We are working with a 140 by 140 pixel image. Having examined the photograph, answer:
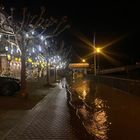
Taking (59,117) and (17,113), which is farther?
(17,113)

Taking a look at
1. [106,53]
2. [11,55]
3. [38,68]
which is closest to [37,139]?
[11,55]

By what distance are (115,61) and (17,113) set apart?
3882 inches

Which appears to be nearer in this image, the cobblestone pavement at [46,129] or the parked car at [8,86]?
the cobblestone pavement at [46,129]

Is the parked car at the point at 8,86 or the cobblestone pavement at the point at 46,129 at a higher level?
the parked car at the point at 8,86

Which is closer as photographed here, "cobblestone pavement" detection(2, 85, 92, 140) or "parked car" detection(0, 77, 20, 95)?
"cobblestone pavement" detection(2, 85, 92, 140)

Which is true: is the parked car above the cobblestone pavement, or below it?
above

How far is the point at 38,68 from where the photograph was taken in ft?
239

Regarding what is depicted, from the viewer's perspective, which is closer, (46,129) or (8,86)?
(46,129)

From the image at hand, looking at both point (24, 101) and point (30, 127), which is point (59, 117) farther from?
point (24, 101)

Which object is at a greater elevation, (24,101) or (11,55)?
(11,55)

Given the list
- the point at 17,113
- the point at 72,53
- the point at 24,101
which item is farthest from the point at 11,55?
the point at 72,53

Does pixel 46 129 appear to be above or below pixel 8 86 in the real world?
below

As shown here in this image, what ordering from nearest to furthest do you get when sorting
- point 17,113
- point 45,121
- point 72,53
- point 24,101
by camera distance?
point 45,121 < point 17,113 < point 24,101 < point 72,53

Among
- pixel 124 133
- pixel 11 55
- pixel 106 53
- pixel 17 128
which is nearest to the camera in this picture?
pixel 124 133
